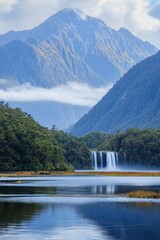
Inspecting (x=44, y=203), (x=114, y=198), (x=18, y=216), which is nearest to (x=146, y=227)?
(x=18, y=216)

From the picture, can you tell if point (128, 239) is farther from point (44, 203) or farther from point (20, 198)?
point (20, 198)

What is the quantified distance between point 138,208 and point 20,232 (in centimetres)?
2345

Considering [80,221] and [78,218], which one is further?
[78,218]

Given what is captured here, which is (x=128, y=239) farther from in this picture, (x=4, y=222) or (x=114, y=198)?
(x=114, y=198)

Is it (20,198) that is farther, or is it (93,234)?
(20,198)

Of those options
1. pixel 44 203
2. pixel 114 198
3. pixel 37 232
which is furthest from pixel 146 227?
pixel 114 198

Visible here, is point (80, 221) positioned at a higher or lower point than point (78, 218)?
lower

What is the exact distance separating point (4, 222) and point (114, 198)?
3187 centimetres

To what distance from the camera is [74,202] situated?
82562 mm

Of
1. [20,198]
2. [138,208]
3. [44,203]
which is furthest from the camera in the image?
→ [20,198]

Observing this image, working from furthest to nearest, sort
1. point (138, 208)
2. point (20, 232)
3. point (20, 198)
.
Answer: point (20, 198) → point (138, 208) → point (20, 232)

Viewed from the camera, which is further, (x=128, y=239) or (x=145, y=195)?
(x=145, y=195)

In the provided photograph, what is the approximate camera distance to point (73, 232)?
53531 millimetres

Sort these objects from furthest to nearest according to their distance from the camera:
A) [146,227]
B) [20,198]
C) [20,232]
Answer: [20,198] → [146,227] → [20,232]
